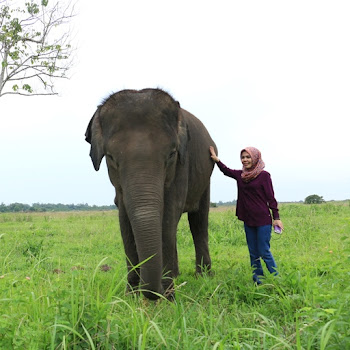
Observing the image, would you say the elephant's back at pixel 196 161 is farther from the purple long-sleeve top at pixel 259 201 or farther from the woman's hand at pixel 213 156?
the purple long-sleeve top at pixel 259 201

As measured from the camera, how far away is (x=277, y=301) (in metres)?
4.27

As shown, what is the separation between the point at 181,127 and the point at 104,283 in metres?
2.24

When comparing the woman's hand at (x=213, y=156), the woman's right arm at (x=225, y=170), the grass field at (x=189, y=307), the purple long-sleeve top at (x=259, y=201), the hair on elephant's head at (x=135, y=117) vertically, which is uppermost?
the hair on elephant's head at (x=135, y=117)

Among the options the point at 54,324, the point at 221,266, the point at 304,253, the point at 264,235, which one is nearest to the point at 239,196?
the point at 264,235

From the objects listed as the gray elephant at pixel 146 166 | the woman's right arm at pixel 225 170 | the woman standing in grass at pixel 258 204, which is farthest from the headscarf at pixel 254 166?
the gray elephant at pixel 146 166

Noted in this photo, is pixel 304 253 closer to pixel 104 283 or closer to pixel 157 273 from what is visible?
pixel 104 283

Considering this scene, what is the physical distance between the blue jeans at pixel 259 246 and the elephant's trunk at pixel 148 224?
69.0 inches

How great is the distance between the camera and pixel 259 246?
540 centimetres

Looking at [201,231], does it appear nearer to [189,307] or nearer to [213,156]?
[213,156]

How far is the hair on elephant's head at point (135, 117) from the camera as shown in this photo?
427cm

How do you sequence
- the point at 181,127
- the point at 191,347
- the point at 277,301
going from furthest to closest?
the point at 181,127 → the point at 277,301 → the point at 191,347

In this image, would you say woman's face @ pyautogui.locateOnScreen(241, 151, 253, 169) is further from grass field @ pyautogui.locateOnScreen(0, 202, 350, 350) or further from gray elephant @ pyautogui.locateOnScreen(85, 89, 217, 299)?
grass field @ pyautogui.locateOnScreen(0, 202, 350, 350)

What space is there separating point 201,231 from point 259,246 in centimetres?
149


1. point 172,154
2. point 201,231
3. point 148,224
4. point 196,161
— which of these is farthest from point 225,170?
point 148,224
